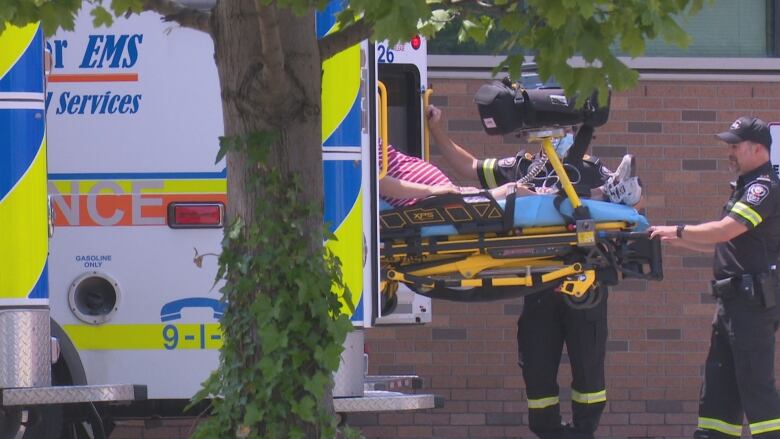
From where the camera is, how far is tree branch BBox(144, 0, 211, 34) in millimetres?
3824

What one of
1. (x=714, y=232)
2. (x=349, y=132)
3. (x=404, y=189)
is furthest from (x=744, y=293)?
(x=349, y=132)

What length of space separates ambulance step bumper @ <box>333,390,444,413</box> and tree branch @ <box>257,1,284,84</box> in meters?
1.83

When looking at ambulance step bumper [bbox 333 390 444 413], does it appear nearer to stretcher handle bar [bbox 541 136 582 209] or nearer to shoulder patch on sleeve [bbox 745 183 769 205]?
stretcher handle bar [bbox 541 136 582 209]

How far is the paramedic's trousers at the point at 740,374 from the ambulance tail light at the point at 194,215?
2.68 m

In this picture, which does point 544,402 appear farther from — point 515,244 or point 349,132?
point 349,132

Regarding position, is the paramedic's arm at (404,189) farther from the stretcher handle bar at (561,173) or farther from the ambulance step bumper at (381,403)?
the ambulance step bumper at (381,403)

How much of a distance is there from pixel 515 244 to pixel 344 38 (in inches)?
94.5

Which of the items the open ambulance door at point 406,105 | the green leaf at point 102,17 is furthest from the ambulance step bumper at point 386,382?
the green leaf at point 102,17

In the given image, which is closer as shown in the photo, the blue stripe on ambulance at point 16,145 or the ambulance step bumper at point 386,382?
the blue stripe on ambulance at point 16,145

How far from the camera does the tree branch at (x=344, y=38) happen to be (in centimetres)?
391

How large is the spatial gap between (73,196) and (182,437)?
10.3 ft

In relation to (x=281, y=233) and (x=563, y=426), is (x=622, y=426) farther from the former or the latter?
(x=281, y=233)

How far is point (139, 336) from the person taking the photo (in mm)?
5594

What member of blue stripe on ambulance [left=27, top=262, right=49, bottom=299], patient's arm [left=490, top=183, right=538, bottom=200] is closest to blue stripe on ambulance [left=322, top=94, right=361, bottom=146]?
patient's arm [left=490, top=183, right=538, bottom=200]
